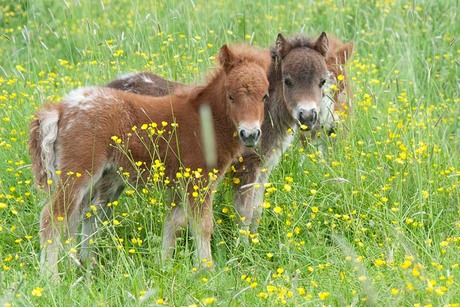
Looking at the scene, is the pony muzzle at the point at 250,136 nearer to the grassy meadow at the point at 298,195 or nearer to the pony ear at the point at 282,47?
the grassy meadow at the point at 298,195

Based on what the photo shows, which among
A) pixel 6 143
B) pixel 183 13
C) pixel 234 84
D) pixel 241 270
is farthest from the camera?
pixel 183 13

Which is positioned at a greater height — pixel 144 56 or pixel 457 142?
pixel 144 56

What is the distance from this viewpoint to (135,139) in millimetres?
6418

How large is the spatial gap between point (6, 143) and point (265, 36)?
354 centimetres

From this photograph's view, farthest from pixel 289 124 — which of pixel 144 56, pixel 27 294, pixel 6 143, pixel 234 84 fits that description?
pixel 27 294

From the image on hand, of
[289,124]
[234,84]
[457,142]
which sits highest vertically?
[234,84]

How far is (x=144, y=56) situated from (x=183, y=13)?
136 cm

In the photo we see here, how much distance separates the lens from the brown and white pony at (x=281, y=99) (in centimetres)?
716

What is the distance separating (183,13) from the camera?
380 inches

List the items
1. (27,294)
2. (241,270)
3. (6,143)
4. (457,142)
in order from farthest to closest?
(457,142) < (6,143) < (241,270) < (27,294)

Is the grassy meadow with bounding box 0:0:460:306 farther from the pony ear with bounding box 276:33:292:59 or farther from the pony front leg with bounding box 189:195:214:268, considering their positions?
the pony ear with bounding box 276:33:292:59

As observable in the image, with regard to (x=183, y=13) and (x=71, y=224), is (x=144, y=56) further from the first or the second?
(x=71, y=224)

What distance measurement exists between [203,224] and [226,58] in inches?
48.4

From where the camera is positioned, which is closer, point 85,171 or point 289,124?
point 85,171
